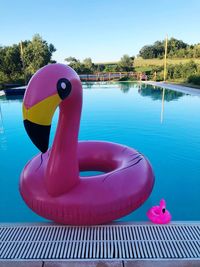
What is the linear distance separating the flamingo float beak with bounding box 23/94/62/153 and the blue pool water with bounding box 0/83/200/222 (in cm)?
155

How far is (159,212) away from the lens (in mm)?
2303

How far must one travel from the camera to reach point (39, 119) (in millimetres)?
1699

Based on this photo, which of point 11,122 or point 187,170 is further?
point 11,122

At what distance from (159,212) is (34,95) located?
1555 mm

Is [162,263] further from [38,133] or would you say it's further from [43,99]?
[43,99]

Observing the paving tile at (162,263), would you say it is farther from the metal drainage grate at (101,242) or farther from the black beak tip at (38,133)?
the black beak tip at (38,133)

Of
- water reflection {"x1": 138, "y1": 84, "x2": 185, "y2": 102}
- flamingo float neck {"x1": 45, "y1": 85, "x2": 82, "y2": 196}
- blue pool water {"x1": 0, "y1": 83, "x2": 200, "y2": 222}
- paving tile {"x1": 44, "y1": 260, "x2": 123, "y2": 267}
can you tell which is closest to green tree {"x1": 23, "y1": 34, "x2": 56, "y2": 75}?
water reflection {"x1": 138, "y1": 84, "x2": 185, "y2": 102}

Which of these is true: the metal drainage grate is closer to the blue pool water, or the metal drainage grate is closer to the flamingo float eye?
the blue pool water

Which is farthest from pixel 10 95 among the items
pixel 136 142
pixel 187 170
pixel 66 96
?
pixel 66 96

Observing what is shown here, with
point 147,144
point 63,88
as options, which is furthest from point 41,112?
point 147,144

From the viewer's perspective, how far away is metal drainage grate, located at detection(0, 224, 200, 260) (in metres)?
1.83

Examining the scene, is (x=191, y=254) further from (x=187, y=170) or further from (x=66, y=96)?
(x=187, y=170)

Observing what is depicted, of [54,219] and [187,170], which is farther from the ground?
[54,219]

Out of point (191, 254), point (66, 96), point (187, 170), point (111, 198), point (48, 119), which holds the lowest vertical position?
point (187, 170)
